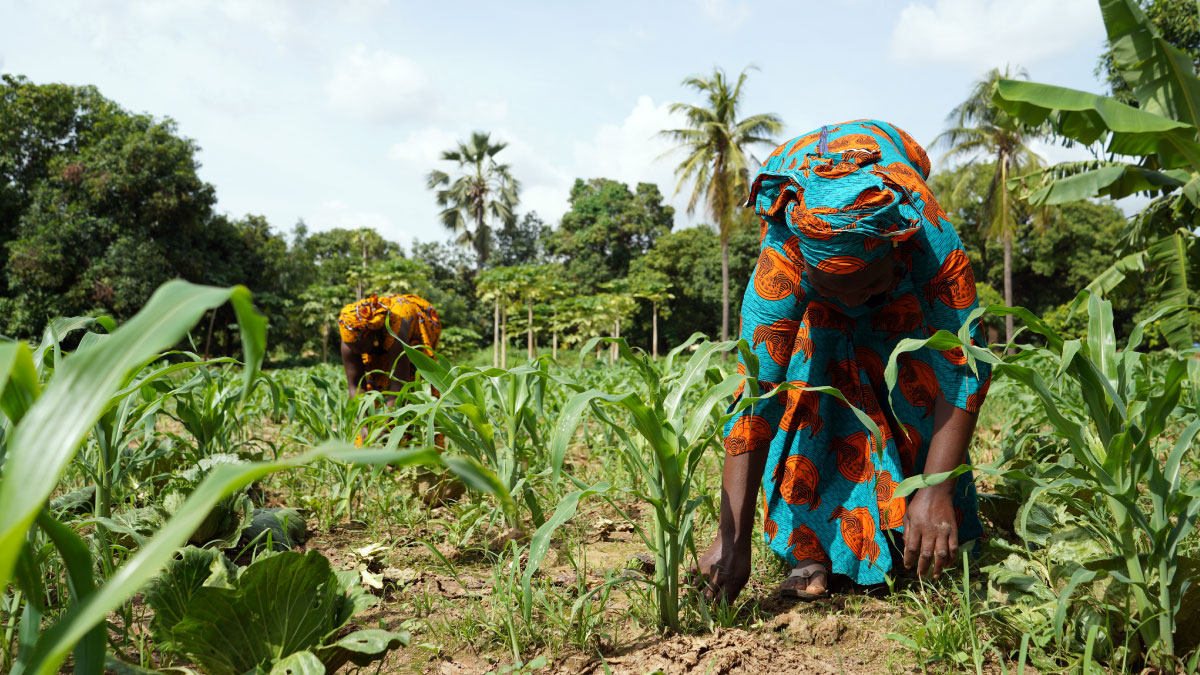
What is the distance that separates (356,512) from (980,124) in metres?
22.9

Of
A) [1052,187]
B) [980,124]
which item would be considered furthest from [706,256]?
[1052,187]

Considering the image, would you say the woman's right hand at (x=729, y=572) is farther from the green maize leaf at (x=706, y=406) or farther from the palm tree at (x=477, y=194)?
the palm tree at (x=477, y=194)

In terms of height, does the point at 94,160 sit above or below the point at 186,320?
above

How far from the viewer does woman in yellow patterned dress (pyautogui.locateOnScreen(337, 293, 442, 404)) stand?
341 cm

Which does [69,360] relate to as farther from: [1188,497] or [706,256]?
[706,256]

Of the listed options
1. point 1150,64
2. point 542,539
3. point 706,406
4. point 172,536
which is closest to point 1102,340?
point 706,406

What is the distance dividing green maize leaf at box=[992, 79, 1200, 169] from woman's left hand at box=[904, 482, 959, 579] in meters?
1.13

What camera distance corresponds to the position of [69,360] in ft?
2.03

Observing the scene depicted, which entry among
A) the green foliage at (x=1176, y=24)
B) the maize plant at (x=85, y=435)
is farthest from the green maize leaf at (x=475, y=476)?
the green foliage at (x=1176, y=24)

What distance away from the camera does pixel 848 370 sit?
5.93 feet

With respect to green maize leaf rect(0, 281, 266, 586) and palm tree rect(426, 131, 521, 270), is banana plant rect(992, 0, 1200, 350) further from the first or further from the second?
palm tree rect(426, 131, 521, 270)

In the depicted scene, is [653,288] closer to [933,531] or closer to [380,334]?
[380,334]

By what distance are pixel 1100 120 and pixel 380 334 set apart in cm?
320

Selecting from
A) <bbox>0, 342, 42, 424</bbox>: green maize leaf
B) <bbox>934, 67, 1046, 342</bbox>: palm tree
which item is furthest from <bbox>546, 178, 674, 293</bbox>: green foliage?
<bbox>0, 342, 42, 424</bbox>: green maize leaf
